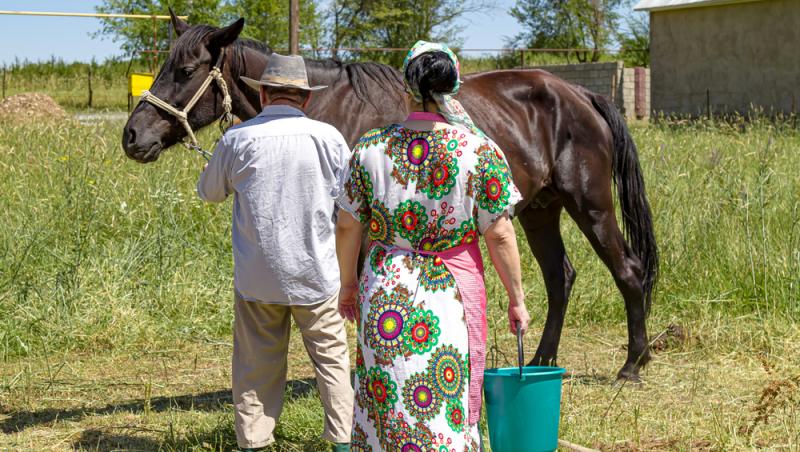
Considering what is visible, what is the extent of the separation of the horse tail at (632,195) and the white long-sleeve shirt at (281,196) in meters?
2.75

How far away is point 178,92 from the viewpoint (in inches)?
194

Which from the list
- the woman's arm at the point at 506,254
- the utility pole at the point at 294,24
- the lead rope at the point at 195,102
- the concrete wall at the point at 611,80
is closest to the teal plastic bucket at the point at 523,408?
the woman's arm at the point at 506,254

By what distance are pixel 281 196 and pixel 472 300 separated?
1019 millimetres

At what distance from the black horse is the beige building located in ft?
46.7

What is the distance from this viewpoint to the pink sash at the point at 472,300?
3.13 meters

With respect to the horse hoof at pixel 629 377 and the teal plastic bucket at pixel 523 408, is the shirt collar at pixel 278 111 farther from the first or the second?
the horse hoof at pixel 629 377

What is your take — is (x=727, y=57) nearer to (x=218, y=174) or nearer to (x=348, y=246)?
(x=218, y=174)

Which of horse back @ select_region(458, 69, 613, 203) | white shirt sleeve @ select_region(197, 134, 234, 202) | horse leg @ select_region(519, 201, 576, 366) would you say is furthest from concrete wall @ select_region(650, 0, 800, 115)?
white shirt sleeve @ select_region(197, 134, 234, 202)

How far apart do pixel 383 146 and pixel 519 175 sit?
8.71ft

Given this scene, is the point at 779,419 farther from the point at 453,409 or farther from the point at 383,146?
the point at 383,146

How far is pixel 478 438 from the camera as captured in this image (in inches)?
125

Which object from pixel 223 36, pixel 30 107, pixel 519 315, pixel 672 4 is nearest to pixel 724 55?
pixel 672 4

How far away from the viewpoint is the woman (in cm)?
305

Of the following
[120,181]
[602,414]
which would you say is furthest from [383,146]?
[120,181]
